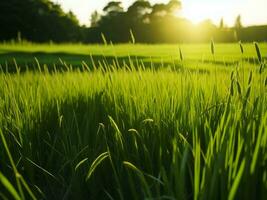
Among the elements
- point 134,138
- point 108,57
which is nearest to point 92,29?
point 108,57

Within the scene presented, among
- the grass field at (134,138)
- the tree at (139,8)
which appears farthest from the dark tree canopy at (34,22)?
the grass field at (134,138)

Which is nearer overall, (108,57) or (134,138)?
(134,138)

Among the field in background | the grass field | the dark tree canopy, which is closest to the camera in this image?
the grass field

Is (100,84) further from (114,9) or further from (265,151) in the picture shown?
(114,9)

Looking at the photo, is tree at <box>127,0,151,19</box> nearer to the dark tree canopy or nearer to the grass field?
the dark tree canopy

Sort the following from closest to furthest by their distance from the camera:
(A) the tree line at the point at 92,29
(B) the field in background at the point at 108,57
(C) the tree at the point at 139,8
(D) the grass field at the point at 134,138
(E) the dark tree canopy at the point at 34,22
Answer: (D) the grass field at the point at 134,138, (B) the field in background at the point at 108,57, (A) the tree line at the point at 92,29, (E) the dark tree canopy at the point at 34,22, (C) the tree at the point at 139,8

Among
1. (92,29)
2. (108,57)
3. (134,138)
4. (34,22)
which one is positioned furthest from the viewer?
(92,29)

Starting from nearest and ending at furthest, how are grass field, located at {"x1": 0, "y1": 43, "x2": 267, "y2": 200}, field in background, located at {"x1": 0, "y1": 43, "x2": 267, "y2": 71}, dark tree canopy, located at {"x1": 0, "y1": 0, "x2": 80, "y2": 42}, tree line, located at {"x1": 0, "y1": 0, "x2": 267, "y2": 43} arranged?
grass field, located at {"x1": 0, "y1": 43, "x2": 267, "y2": 200} < field in background, located at {"x1": 0, "y1": 43, "x2": 267, "y2": 71} < tree line, located at {"x1": 0, "y1": 0, "x2": 267, "y2": 43} < dark tree canopy, located at {"x1": 0, "y1": 0, "x2": 80, "y2": 42}

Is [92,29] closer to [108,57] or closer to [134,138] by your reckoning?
[108,57]

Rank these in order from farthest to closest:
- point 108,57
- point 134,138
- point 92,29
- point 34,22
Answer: point 92,29 → point 34,22 → point 108,57 → point 134,138

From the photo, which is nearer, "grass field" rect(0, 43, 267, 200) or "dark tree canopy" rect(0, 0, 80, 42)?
"grass field" rect(0, 43, 267, 200)

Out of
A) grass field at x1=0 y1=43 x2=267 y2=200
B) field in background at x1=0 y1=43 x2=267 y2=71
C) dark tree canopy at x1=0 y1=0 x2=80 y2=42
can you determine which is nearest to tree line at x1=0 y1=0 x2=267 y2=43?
dark tree canopy at x1=0 y1=0 x2=80 y2=42

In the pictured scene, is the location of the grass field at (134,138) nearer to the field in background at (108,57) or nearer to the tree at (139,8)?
the field in background at (108,57)

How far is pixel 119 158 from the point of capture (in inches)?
54.4
